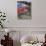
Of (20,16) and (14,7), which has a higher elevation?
(14,7)

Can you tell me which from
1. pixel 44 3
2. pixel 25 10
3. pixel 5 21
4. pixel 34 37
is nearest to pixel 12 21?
pixel 5 21

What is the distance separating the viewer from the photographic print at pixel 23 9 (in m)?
4.11

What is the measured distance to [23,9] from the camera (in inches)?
163

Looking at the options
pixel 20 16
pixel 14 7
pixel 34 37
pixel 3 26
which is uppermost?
pixel 14 7

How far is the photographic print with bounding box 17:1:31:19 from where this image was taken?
411cm

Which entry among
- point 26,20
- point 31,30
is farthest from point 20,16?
point 31,30

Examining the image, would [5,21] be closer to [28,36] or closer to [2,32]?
[2,32]

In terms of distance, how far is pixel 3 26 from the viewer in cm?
412

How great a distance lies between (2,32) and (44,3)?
144cm

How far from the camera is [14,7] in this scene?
13.5ft

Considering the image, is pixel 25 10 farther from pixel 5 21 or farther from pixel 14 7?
pixel 5 21

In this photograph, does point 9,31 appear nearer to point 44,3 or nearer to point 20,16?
point 20,16

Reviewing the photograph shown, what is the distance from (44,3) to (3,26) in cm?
132

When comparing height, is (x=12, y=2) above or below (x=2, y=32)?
above
